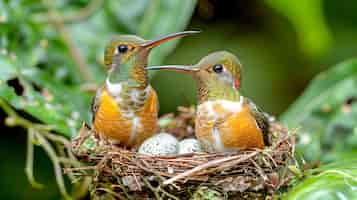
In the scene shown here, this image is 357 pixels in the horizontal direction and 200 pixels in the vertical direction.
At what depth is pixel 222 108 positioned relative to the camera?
2.62m

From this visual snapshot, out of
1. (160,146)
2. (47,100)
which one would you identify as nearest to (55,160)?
(47,100)

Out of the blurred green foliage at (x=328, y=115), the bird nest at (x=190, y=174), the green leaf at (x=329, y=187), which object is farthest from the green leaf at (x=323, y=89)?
the green leaf at (x=329, y=187)

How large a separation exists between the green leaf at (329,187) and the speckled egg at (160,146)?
52cm

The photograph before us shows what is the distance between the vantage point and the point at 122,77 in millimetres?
2760

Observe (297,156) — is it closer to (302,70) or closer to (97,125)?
(97,125)

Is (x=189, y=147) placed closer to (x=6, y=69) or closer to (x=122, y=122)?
→ (x=122, y=122)

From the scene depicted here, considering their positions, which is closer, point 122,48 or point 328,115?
point 122,48

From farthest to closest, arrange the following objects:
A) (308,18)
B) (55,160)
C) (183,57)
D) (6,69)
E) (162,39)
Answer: (183,57) → (308,18) → (6,69) → (55,160) → (162,39)

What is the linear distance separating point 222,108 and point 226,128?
0.26 feet

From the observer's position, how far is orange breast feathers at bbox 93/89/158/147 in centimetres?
275

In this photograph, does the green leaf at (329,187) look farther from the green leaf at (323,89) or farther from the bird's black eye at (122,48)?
the green leaf at (323,89)

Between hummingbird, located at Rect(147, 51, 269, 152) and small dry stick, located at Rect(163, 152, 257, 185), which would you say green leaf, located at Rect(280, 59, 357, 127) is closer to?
hummingbird, located at Rect(147, 51, 269, 152)

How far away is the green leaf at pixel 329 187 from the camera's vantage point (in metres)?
2.23

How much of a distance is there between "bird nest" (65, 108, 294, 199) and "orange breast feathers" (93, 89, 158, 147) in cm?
12
